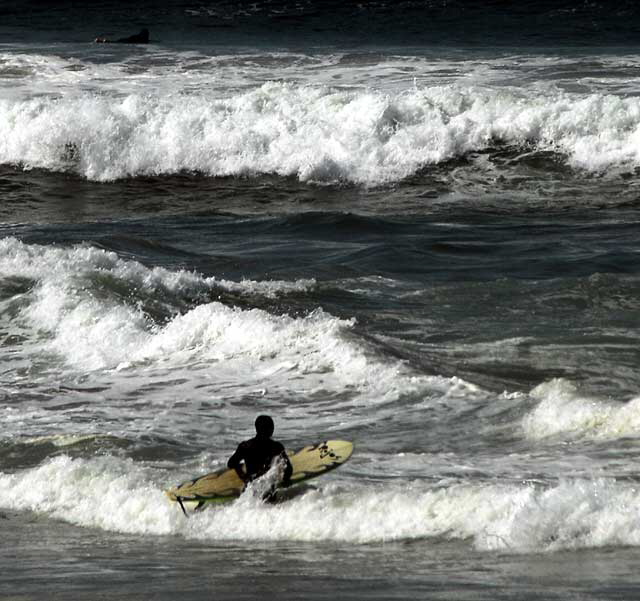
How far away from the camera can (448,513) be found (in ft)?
26.3

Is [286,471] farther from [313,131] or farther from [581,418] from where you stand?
[313,131]

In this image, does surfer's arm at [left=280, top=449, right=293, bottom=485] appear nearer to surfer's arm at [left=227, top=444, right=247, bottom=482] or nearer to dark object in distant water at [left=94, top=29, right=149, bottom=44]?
surfer's arm at [left=227, top=444, right=247, bottom=482]

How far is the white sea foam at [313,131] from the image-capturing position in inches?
936

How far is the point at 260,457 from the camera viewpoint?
339 inches

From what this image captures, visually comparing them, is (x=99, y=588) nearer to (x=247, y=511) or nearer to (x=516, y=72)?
(x=247, y=511)

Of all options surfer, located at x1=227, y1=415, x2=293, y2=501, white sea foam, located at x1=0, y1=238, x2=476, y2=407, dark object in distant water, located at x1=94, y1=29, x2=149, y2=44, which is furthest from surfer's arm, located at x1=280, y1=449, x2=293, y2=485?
dark object in distant water, located at x1=94, y1=29, x2=149, y2=44

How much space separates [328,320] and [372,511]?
4964 mm

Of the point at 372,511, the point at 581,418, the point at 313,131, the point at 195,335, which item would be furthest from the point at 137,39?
the point at 372,511

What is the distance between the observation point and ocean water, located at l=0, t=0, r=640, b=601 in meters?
7.63

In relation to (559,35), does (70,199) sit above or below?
below

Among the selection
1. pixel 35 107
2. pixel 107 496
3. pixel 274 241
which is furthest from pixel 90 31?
pixel 107 496

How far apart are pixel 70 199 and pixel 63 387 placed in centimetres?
1146

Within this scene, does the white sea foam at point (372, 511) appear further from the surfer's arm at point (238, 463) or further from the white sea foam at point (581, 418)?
the white sea foam at point (581, 418)

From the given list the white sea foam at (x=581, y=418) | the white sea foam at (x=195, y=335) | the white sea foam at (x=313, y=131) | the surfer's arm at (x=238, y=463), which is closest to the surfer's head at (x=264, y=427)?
the surfer's arm at (x=238, y=463)
